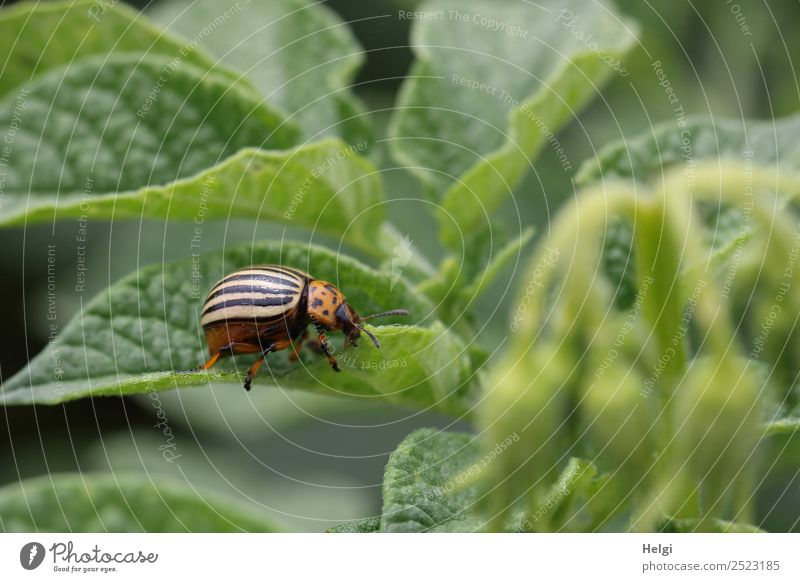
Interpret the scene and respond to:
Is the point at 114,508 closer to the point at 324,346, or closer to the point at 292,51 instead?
the point at 324,346

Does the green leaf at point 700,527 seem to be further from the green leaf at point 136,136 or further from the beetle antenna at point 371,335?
the green leaf at point 136,136

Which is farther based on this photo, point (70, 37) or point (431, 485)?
point (70, 37)

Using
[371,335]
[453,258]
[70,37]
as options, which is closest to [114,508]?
[371,335]

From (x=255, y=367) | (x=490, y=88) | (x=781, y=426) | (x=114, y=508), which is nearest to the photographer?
(x=781, y=426)

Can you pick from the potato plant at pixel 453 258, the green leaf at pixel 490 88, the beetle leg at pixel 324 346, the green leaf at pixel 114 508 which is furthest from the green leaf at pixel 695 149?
the green leaf at pixel 114 508

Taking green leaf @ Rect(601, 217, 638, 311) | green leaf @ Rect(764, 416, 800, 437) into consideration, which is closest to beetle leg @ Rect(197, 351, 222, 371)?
green leaf @ Rect(601, 217, 638, 311)

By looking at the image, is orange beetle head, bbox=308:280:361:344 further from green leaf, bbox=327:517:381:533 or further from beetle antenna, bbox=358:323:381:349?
green leaf, bbox=327:517:381:533
